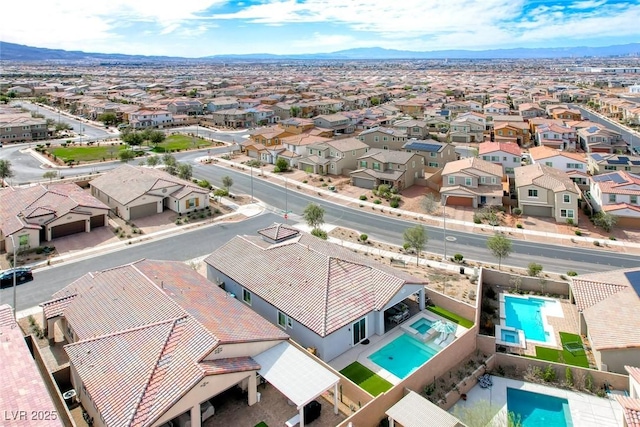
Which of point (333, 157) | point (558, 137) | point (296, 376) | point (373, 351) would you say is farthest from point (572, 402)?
point (558, 137)

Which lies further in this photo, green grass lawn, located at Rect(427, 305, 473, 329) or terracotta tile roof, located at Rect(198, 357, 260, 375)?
green grass lawn, located at Rect(427, 305, 473, 329)

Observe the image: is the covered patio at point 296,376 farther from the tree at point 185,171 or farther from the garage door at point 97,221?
the tree at point 185,171

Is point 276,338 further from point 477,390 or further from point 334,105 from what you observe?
point 334,105

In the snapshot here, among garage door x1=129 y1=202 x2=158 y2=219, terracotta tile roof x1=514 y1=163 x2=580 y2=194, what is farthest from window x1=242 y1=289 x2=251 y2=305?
terracotta tile roof x1=514 y1=163 x2=580 y2=194

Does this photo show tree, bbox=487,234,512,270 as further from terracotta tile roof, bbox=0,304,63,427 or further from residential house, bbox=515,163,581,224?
terracotta tile roof, bbox=0,304,63,427

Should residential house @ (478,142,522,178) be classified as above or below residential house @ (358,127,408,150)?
below

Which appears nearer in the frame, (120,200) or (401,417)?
(401,417)

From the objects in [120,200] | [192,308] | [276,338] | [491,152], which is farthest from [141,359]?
[491,152]
